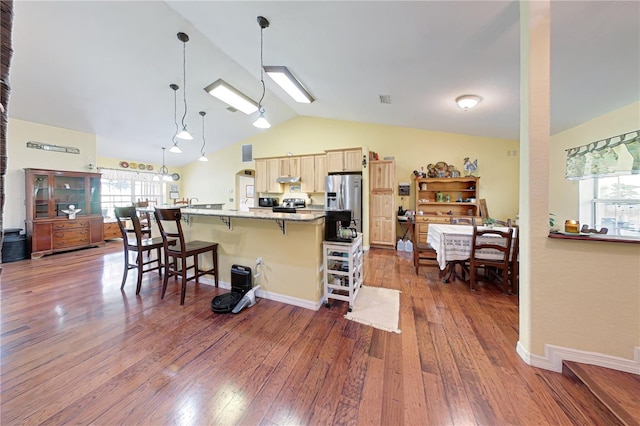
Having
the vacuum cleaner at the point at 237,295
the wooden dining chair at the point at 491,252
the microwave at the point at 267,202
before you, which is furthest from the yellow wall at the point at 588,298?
the microwave at the point at 267,202

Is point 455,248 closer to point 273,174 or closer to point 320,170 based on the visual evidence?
point 320,170

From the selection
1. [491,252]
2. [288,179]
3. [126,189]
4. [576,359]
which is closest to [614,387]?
[576,359]

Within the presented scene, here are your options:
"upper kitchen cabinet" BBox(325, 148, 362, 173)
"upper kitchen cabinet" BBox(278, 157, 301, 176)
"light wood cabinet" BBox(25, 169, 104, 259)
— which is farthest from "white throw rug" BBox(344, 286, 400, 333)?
"light wood cabinet" BBox(25, 169, 104, 259)

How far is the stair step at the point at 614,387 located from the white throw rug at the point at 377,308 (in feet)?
3.91

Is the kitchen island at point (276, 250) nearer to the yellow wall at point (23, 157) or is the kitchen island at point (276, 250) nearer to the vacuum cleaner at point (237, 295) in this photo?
the vacuum cleaner at point (237, 295)

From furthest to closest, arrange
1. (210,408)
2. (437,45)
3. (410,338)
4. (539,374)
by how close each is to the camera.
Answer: (437,45), (410,338), (539,374), (210,408)

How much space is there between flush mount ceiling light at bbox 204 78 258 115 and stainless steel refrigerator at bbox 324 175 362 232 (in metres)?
2.16

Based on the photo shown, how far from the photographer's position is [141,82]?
3848 mm

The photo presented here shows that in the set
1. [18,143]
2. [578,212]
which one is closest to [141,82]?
[18,143]

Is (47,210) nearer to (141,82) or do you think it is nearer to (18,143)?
(18,143)

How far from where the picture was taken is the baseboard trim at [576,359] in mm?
1603

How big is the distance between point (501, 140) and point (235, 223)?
17.9ft

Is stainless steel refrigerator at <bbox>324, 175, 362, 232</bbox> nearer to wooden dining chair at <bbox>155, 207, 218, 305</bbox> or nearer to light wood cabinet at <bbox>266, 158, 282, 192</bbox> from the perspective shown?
light wood cabinet at <bbox>266, 158, 282, 192</bbox>

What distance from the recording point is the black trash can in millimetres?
4203
